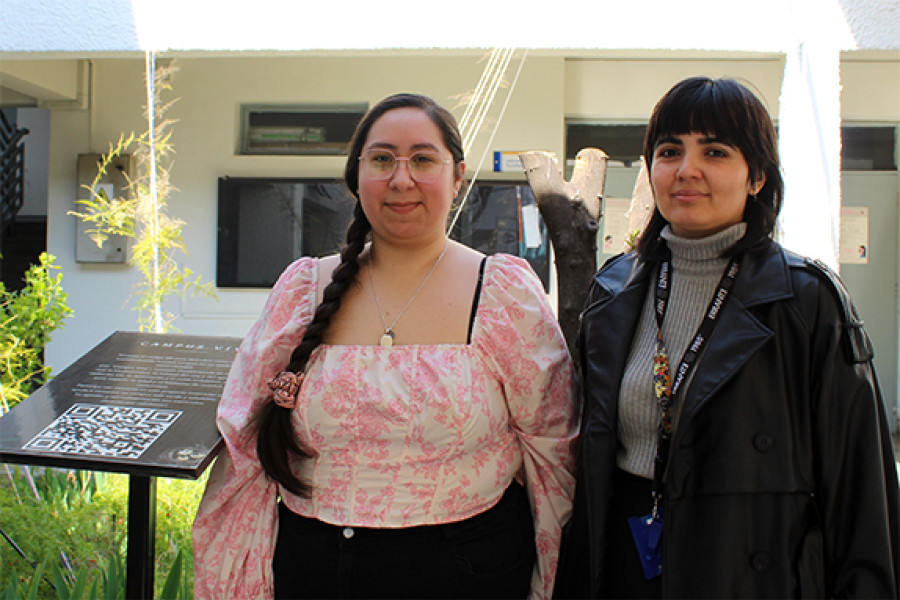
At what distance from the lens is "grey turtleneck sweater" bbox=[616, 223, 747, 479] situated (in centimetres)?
155

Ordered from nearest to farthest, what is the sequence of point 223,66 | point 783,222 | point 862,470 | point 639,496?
point 862,470
point 639,496
point 783,222
point 223,66

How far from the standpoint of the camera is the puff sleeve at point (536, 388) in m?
1.68

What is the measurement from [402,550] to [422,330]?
0.55m

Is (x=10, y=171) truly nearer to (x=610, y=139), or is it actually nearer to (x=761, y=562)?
(x=610, y=139)

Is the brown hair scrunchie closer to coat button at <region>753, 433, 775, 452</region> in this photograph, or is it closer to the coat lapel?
the coat lapel

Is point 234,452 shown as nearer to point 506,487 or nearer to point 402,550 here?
point 402,550

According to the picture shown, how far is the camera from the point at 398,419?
1.58 m

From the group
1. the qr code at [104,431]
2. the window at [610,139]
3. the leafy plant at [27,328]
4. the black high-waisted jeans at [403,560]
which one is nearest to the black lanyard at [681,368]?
the black high-waisted jeans at [403,560]

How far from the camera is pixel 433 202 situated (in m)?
1.71

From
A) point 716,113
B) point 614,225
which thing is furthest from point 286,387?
point 614,225

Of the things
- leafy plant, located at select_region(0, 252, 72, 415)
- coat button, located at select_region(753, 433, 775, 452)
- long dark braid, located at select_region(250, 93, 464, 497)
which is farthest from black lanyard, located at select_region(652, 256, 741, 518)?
leafy plant, located at select_region(0, 252, 72, 415)

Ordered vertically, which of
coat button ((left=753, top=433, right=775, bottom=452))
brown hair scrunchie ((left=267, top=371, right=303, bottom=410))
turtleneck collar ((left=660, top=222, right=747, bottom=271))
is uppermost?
turtleneck collar ((left=660, top=222, right=747, bottom=271))

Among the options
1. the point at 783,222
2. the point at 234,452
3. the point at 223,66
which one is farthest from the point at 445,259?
the point at 223,66

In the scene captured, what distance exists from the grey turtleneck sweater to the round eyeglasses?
62 cm
